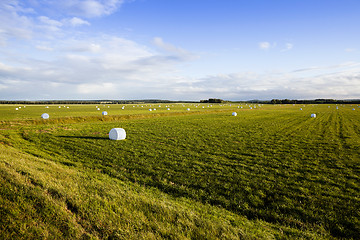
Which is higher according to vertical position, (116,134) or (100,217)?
(116,134)

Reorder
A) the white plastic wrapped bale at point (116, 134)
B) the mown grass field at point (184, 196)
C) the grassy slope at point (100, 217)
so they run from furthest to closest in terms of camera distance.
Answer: the white plastic wrapped bale at point (116, 134) < the mown grass field at point (184, 196) < the grassy slope at point (100, 217)

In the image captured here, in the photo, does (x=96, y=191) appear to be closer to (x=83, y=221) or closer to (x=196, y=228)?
(x=83, y=221)

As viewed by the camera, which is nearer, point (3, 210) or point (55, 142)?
point (3, 210)

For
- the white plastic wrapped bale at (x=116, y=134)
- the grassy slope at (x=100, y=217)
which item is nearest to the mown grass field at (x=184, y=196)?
the grassy slope at (x=100, y=217)

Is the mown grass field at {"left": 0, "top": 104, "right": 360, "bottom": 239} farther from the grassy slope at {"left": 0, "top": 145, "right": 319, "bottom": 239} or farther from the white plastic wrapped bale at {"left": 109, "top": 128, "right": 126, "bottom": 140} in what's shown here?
the white plastic wrapped bale at {"left": 109, "top": 128, "right": 126, "bottom": 140}

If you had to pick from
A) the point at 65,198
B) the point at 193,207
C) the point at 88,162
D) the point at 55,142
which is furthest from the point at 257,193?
the point at 55,142

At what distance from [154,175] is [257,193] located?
621 centimetres

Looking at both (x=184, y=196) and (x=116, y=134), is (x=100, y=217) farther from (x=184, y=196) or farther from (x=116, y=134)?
(x=116, y=134)

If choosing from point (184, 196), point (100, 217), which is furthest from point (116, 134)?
point (100, 217)

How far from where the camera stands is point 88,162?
1404cm

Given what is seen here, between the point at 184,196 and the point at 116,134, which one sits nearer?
the point at 184,196

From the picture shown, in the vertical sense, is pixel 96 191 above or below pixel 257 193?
above

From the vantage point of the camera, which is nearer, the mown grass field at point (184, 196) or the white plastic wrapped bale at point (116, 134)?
the mown grass field at point (184, 196)

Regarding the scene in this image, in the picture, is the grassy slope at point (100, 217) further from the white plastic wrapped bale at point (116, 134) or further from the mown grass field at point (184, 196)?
the white plastic wrapped bale at point (116, 134)
